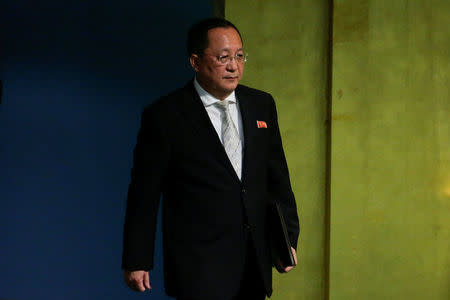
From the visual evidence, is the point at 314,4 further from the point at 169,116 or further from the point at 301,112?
the point at 169,116

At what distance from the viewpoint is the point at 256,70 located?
255 cm

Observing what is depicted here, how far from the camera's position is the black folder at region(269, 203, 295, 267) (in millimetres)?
1855

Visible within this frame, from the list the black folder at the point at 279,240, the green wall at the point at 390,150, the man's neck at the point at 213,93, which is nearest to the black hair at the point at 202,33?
the man's neck at the point at 213,93

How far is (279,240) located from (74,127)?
1791 millimetres

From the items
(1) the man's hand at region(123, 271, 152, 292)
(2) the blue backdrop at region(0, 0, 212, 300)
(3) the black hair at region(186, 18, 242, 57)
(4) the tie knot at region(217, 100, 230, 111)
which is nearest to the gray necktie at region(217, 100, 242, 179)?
(4) the tie knot at region(217, 100, 230, 111)

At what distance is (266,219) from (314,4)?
1.18 m

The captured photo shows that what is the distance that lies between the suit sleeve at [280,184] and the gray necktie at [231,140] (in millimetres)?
195

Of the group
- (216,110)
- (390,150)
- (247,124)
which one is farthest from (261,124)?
(390,150)

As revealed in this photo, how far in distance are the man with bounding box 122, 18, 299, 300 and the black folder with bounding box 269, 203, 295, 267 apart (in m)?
0.06

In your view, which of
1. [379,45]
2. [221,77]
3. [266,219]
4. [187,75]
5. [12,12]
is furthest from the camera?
[12,12]

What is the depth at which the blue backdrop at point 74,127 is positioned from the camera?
2992 mm

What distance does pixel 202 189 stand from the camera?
184cm

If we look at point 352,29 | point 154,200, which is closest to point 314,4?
point 352,29

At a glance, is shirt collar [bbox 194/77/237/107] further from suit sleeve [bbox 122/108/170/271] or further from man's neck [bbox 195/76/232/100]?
suit sleeve [bbox 122/108/170/271]
